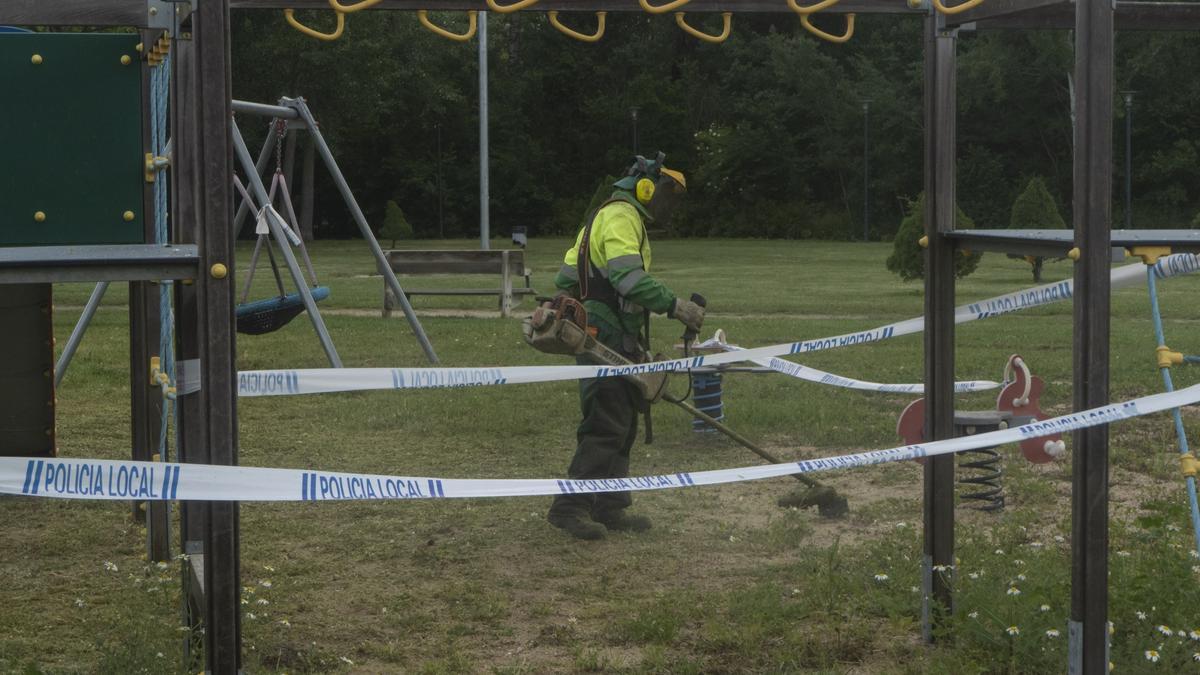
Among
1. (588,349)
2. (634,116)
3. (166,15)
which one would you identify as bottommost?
(588,349)

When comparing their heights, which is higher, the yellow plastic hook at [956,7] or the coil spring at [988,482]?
the yellow plastic hook at [956,7]

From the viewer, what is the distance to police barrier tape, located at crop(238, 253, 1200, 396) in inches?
193

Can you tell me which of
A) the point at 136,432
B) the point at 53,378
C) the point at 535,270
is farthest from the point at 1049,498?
the point at 535,270

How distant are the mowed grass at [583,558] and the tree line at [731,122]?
1592 inches

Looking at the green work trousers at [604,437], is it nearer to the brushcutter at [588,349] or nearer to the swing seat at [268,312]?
the brushcutter at [588,349]

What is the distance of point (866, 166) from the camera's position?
5262cm

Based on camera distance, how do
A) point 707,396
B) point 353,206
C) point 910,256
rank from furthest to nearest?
point 910,256, point 353,206, point 707,396

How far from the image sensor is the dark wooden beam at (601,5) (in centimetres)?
397

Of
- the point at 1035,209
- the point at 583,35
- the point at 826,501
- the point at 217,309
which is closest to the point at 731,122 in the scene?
the point at 1035,209

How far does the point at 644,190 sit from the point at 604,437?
1166 millimetres

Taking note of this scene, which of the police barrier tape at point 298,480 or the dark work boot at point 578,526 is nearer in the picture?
the police barrier tape at point 298,480

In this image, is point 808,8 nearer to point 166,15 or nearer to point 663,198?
point 166,15

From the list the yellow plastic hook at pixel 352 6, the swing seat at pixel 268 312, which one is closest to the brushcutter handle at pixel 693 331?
the yellow plastic hook at pixel 352 6

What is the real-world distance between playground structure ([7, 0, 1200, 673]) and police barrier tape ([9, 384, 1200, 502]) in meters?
0.07
